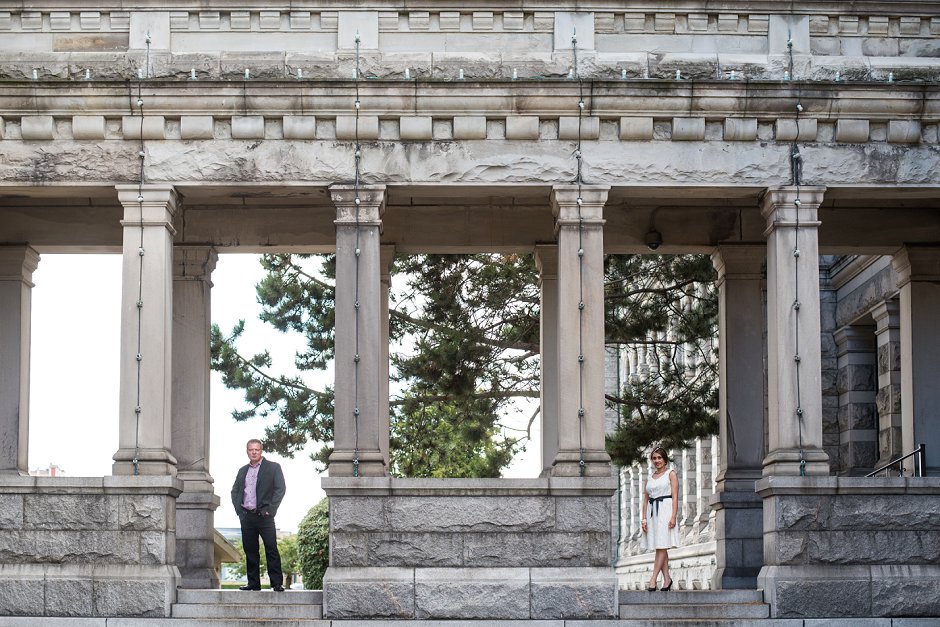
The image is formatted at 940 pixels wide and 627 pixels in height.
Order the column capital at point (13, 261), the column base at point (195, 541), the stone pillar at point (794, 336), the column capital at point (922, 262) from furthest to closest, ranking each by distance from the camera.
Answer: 1. the column capital at point (922, 262)
2. the column capital at point (13, 261)
3. the column base at point (195, 541)
4. the stone pillar at point (794, 336)

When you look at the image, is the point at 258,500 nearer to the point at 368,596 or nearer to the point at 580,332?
the point at 368,596

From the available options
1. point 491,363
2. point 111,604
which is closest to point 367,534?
point 111,604

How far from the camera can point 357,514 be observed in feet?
61.8

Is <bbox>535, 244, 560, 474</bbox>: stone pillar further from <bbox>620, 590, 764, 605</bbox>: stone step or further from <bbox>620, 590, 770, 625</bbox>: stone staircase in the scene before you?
<bbox>620, 590, 770, 625</bbox>: stone staircase

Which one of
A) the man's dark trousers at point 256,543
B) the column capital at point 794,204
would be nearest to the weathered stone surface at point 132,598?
the man's dark trousers at point 256,543

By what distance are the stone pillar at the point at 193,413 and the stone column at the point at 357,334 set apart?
3.36m

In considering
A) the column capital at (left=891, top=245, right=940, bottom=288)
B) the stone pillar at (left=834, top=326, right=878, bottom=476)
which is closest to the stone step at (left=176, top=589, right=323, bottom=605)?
the column capital at (left=891, top=245, right=940, bottom=288)

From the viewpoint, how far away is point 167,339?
1941cm

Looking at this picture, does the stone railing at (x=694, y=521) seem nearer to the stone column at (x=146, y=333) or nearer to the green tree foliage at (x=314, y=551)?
the green tree foliage at (x=314, y=551)

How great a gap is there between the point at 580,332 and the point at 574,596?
9.63 ft

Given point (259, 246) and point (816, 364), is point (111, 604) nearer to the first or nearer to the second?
point (259, 246)

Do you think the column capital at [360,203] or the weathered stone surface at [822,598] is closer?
the weathered stone surface at [822,598]

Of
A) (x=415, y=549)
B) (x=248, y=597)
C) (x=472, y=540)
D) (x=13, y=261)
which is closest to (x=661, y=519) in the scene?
(x=472, y=540)

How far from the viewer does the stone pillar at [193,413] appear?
21.6 m
